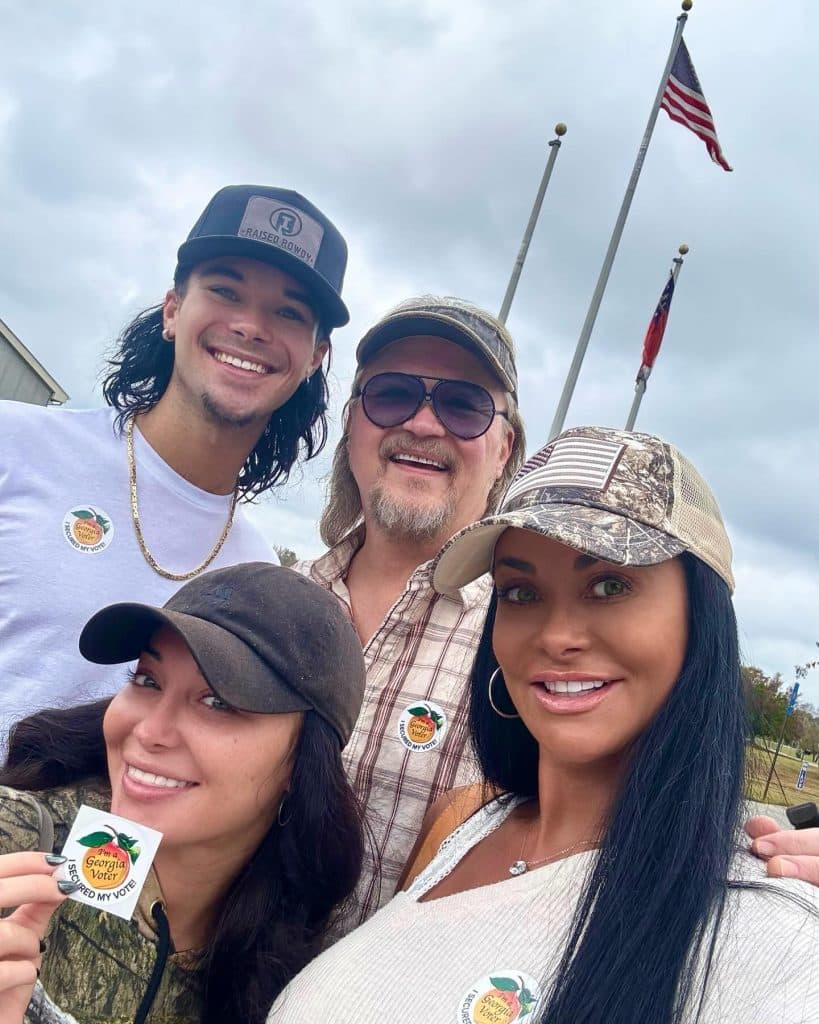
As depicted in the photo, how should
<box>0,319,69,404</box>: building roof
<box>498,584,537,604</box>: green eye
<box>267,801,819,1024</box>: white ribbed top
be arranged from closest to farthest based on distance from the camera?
1. <box>267,801,819,1024</box>: white ribbed top
2. <box>498,584,537,604</box>: green eye
3. <box>0,319,69,404</box>: building roof

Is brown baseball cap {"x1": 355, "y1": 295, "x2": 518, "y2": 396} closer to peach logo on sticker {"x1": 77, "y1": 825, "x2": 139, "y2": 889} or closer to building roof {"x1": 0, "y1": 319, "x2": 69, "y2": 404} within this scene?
peach logo on sticker {"x1": 77, "y1": 825, "x2": 139, "y2": 889}

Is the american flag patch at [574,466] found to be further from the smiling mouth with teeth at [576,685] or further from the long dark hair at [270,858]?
the long dark hair at [270,858]

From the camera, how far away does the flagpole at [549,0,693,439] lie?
12.9 m

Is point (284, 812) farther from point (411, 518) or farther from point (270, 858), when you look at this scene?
point (411, 518)

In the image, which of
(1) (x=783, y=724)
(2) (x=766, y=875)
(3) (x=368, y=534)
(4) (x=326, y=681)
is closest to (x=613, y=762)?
(2) (x=766, y=875)

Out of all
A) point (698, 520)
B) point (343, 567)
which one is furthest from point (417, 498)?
point (698, 520)

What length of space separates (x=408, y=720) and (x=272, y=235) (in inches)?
77.6

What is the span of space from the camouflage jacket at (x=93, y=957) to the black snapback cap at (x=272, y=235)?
2.15 metres

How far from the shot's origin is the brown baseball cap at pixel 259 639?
76.2 inches

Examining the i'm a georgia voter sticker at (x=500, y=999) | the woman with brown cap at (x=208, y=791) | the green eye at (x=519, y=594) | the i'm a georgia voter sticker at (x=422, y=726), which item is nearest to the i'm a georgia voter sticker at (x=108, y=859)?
the woman with brown cap at (x=208, y=791)

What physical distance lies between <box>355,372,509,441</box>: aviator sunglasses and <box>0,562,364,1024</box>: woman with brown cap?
130cm

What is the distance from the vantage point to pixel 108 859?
1677 millimetres

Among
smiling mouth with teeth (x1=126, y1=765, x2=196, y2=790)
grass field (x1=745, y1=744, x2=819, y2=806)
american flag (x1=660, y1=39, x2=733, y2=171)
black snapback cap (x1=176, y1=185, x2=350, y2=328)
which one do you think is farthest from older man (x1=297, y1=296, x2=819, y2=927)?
american flag (x1=660, y1=39, x2=733, y2=171)

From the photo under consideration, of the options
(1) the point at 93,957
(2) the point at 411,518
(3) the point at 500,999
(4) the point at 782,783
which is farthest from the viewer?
(4) the point at 782,783
